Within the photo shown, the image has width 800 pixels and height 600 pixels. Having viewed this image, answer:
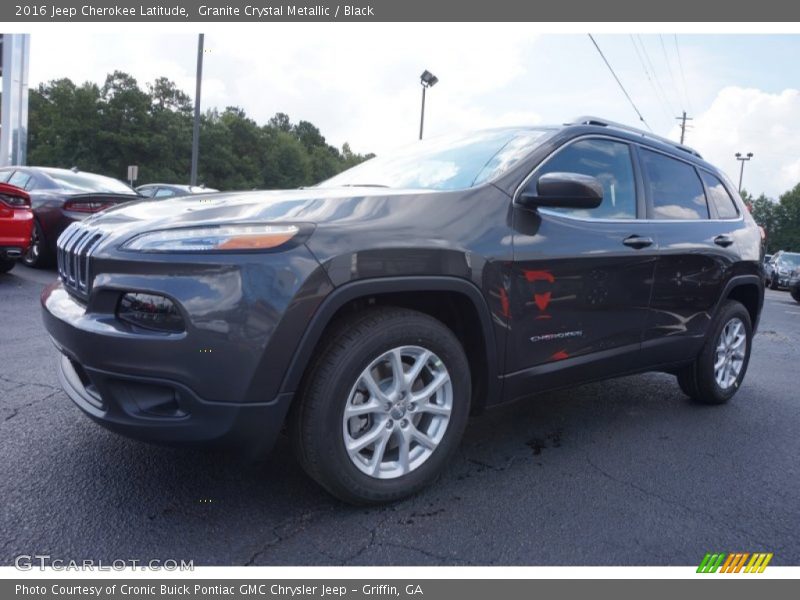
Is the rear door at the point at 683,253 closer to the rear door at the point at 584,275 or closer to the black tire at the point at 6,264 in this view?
the rear door at the point at 584,275

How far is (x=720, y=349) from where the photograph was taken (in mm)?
4316

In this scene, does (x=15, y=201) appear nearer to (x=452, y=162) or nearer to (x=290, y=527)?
(x=452, y=162)

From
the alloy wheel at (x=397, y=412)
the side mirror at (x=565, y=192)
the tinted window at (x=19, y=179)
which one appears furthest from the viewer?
the tinted window at (x=19, y=179)

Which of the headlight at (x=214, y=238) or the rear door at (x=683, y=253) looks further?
the rear door at (x=683, y=253)

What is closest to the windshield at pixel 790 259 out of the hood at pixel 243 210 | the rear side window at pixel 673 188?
the rear side window at pixel 673 188

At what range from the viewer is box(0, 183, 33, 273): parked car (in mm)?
7145

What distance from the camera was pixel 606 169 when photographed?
351 centimetres

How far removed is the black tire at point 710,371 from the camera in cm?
418

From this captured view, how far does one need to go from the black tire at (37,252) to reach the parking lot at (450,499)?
16.2 ft

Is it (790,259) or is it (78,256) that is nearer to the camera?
(78,256)

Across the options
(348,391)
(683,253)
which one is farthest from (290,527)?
(683,253)

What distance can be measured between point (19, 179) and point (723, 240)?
347 inches
